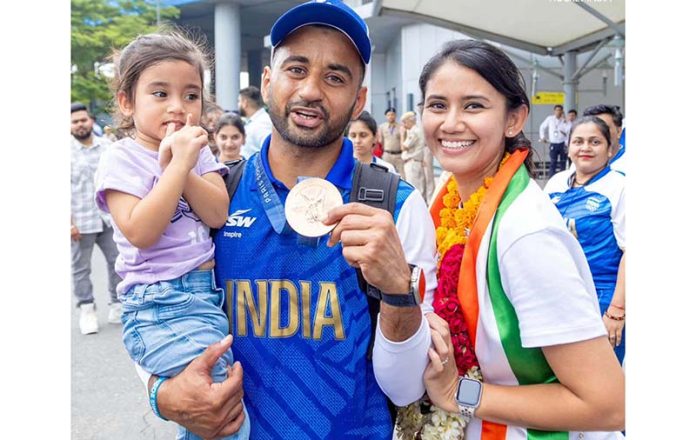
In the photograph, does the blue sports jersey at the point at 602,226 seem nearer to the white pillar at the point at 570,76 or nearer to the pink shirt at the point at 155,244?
the pink shirt at the point at 155,244

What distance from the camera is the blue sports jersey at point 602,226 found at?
3.75 metres

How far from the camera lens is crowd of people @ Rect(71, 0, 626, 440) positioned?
160cm

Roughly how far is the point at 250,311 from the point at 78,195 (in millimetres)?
5210

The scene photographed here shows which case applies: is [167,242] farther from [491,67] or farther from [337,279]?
[491,67]

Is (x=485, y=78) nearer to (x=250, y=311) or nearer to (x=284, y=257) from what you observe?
(x=284, y=257)

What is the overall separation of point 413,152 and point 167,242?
11078 mm

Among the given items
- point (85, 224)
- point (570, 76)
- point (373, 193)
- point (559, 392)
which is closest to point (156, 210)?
point (373, 193)

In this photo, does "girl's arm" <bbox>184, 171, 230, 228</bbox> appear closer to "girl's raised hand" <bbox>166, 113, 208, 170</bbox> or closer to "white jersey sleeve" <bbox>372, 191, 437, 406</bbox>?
"girl's raised hand" <bbox>166, 113, 208, 170</bbox>

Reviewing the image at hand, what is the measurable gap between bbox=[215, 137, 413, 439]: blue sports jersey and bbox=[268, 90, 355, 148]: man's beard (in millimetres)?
167

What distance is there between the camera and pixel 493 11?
1075cm

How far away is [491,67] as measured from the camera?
73.3 inches

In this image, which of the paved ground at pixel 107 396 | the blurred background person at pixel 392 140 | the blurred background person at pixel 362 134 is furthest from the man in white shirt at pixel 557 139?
the paved ground at pixel 107 396

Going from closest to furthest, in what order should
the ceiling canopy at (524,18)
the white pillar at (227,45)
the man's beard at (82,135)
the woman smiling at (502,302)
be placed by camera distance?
1. the woman smiling at (502,302)
2. the man's beard at (82,135)
3. the ceiling canopy at (524,18)
4. the white pillar at (227,45)

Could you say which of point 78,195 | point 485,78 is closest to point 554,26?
point 78,195
